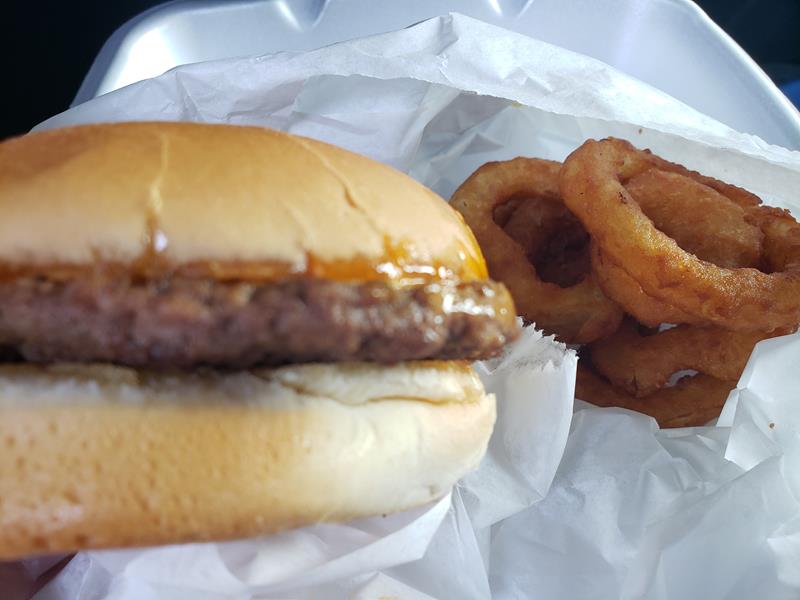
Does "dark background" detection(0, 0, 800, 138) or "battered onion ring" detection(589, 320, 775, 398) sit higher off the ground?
"dark background" detection(0, 0, 800, 138)

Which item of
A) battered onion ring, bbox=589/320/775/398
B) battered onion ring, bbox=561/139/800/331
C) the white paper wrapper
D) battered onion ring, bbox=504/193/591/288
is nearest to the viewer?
the white paper wrapper

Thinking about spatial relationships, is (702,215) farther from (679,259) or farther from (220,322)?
(220,322)

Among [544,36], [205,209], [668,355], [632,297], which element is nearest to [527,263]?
[632,297]

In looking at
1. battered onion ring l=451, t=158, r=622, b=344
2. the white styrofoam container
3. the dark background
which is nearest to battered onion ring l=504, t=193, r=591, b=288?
battered onion ring l=451, t=158, r=622, b=344

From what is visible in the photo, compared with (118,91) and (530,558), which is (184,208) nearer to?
(118,91)

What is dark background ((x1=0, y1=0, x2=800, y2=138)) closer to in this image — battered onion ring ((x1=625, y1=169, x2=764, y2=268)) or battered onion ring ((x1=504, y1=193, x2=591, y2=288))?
battered onion ring ((x1=504, y1=193, x2=591, y2=288))

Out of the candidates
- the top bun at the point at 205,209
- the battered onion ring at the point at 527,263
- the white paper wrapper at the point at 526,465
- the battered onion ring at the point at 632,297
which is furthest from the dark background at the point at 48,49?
the battered onion ring at the point at 632,297
